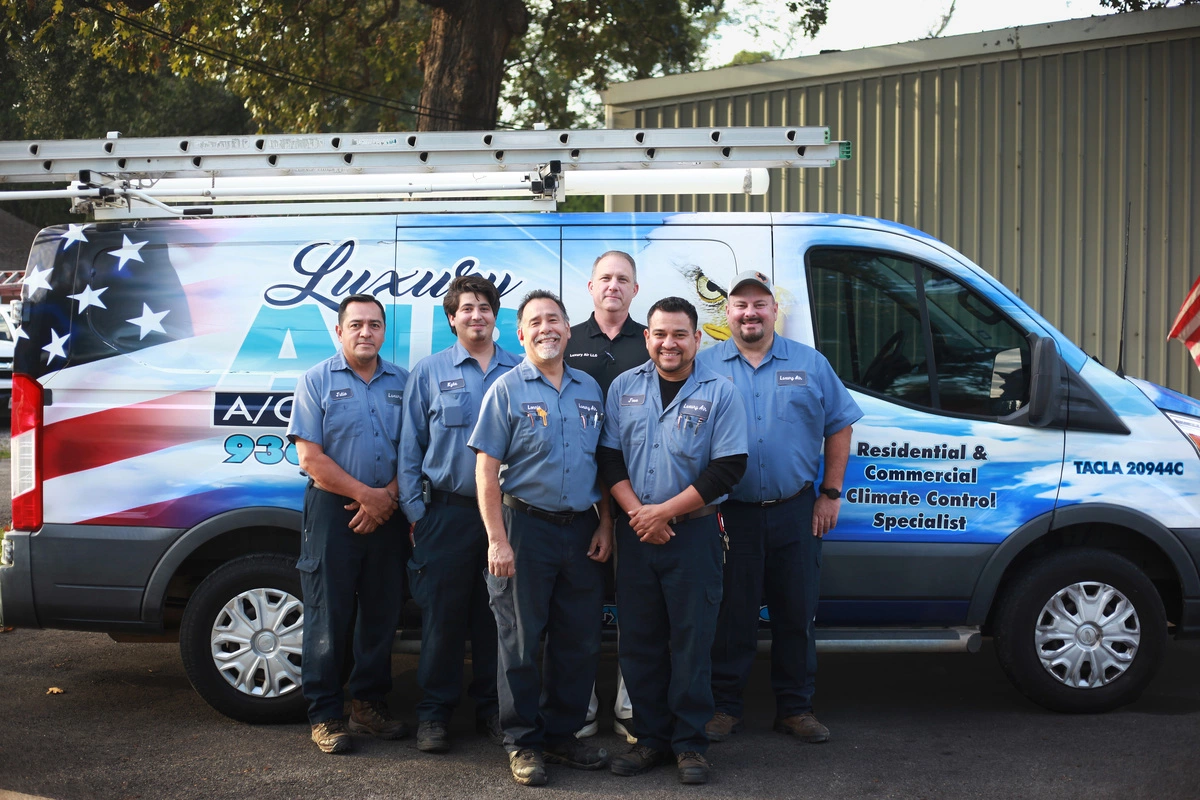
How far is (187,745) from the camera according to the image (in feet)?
15.0

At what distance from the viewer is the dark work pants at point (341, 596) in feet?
14.8

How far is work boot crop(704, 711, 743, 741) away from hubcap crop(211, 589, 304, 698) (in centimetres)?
178

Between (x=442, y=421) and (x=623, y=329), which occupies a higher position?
(x=623, y=329)

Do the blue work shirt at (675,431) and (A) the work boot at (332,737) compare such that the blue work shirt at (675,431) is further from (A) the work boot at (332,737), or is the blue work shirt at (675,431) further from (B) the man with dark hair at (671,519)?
(A) the work boot at (332,737)

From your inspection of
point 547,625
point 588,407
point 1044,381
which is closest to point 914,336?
point 1044,381

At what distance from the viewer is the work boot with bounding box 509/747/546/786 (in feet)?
13.6

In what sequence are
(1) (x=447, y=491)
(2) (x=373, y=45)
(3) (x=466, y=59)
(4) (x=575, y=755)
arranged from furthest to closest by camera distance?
(2) (x=373, y=45)
(3) (x=466, y=59)
(1) (x=447, y=491)
(4) (x=575, y=755)

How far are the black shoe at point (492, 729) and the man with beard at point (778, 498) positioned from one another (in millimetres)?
873

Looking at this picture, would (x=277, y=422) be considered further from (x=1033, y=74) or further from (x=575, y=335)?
(x=1033, y=74)

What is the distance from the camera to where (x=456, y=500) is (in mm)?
4453

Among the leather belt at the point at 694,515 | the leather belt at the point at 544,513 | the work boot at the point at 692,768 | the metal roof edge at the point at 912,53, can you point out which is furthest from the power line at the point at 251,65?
the work boot at the point at 692,768

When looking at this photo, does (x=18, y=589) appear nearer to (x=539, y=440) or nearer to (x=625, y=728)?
(x=539, y=440)

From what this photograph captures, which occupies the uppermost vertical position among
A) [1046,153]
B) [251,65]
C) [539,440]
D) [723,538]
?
[251,65]

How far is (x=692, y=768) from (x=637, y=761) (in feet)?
0.75
